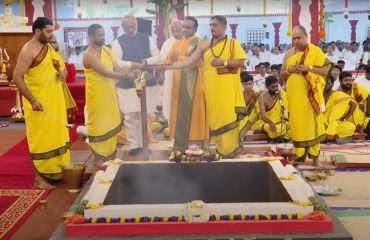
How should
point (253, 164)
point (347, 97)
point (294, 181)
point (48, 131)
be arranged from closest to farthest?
point (294, 181) → point (253, 164) → point (48, 131) → point (347, 97)

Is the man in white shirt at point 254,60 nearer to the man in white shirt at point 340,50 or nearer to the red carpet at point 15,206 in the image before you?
the man in white shirt at point 340,50

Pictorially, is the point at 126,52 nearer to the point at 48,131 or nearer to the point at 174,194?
the point at 48,131

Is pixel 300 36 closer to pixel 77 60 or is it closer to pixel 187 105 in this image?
pixel 187 105

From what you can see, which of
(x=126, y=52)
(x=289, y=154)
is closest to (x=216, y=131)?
(x=289, y=154)

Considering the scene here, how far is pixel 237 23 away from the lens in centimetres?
1288

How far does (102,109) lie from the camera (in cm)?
515

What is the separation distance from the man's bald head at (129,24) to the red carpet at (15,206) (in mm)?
2024

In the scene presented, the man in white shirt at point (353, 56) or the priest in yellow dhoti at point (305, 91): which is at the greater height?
the man in white shirt at point (353, 56)

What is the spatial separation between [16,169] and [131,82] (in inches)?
64.4

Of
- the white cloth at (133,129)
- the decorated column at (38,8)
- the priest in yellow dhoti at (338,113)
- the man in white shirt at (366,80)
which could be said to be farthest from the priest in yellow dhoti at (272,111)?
the decorated column at (38,8)

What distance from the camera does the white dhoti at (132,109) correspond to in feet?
19.3

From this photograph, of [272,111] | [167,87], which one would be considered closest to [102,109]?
[167,87]

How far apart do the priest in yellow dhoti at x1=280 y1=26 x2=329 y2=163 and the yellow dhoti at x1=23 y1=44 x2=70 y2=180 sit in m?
2.33

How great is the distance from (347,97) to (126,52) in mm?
3029
